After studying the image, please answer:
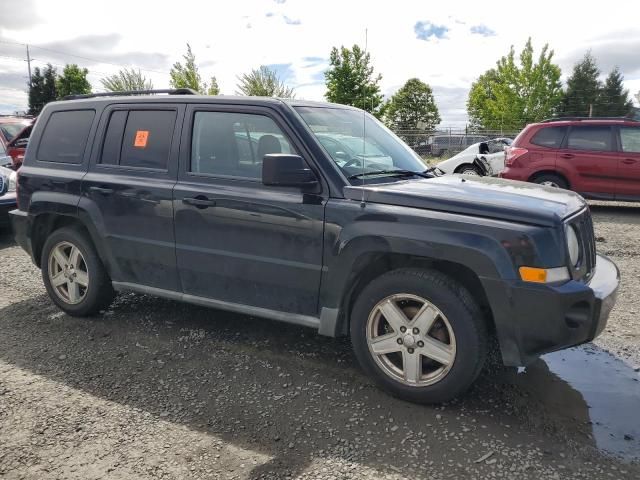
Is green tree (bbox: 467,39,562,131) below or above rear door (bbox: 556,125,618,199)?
above

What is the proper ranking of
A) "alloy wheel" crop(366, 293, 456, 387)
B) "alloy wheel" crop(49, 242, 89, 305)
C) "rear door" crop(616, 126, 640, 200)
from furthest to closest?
"rear door" crop(616, 126, 640, 200)
"alloy wheel" crop(49, 242, 89, 305)
"alloy wheel" crop(366, 293, 456, 387)

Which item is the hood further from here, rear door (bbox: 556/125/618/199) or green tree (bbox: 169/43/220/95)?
green tree (bbox: 169/43/220/95)

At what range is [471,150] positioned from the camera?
14453mm

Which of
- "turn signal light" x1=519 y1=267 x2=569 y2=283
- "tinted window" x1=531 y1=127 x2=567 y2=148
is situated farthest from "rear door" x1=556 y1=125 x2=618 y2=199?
"turn signal light" x1=519 y1=267 x2=569 y2=283

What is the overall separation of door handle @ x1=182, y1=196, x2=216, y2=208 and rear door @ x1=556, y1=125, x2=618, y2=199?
838 centimetres

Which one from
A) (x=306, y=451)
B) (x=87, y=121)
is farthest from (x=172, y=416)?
(x=87, y=121)

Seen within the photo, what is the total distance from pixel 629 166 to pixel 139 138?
8.98 metres

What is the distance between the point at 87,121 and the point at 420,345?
323cm

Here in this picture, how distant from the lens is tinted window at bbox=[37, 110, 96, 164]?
14.6 ft

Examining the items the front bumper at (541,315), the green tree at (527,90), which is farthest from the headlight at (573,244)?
the green tree at (527,90)

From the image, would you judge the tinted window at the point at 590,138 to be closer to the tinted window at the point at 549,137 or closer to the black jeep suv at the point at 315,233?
the tinted window at the point at 549,137

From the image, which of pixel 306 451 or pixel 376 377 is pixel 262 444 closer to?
pixel 306 451

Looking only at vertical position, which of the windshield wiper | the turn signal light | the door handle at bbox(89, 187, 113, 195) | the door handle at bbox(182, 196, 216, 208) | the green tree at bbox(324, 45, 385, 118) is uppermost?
the green tree at bbox(324, 45, 385, 118)

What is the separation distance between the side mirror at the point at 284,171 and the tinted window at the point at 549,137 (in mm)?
8390
